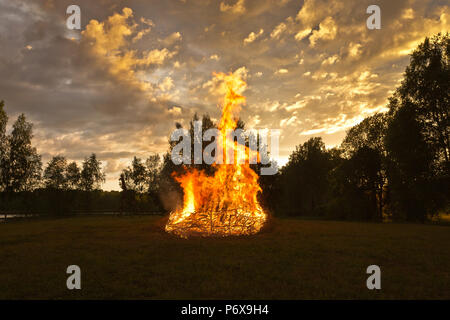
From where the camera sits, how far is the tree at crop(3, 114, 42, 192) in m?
31.2

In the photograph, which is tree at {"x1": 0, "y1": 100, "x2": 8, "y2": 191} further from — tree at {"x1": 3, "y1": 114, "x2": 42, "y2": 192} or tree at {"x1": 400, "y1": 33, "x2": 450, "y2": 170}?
tree at {"x1": 400, "y1": 33, "x2": 450, "y2": 170}

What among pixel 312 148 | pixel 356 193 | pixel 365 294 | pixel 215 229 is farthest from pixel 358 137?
pixel 365 294

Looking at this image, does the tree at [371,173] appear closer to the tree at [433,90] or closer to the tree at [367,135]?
the tree at [367,135]

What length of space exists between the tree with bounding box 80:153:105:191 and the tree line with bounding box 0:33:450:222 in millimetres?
165

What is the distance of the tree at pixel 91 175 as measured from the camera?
5030 cm

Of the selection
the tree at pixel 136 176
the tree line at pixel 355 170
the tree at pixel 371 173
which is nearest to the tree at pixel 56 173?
the tree line at pixel 355 170

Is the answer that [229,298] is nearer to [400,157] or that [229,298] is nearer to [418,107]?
[400,157]

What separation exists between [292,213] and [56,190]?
118 feet

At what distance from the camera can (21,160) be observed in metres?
31.8

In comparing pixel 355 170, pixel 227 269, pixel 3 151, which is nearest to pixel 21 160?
pixel 3 151

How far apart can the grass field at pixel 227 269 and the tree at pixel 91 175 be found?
41.2 meters

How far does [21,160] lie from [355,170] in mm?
38688

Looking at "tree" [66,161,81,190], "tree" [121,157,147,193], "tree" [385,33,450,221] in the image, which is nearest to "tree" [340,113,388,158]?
"tree" [385,33,450,221]

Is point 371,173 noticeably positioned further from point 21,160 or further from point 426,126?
point 21,160
